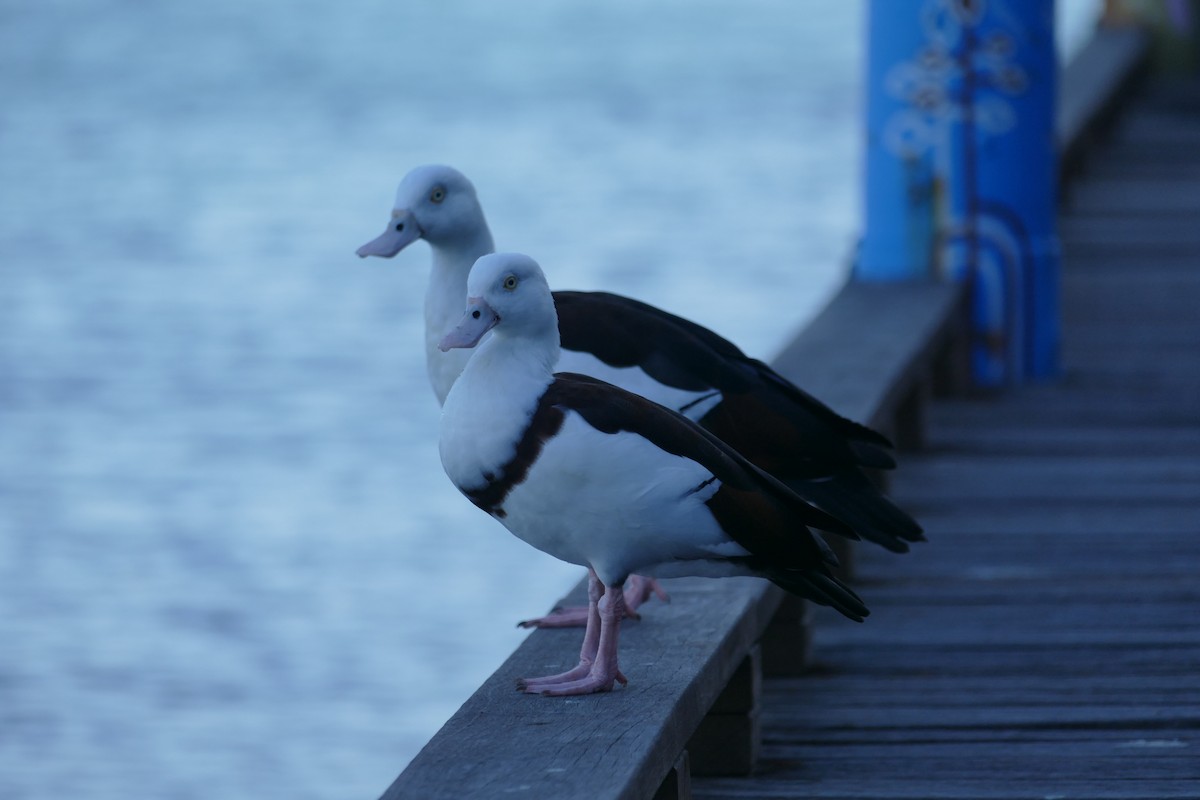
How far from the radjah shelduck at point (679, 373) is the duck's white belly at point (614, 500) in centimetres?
57

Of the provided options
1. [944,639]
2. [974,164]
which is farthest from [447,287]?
[974,164]

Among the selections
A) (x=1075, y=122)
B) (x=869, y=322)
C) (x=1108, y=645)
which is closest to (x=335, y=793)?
(x=869, y=322)

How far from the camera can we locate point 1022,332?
6.38 metres

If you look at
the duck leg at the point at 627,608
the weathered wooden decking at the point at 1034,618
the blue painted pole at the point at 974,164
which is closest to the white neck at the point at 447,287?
the duck leg at the point at 627,608

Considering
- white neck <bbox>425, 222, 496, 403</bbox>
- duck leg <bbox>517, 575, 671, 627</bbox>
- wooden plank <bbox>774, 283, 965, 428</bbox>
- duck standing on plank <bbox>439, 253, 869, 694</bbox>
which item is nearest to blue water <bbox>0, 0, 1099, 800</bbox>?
wooden plank <bbox>774, 283, 965, 428</bbox>

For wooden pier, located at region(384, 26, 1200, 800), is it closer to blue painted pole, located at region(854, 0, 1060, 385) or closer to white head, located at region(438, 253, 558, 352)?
blue painted pole, located at region(854, 0, 1060, 385)

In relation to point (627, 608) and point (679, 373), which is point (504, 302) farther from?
point (627, 608)

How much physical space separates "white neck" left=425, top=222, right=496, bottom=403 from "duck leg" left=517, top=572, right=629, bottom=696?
60cm

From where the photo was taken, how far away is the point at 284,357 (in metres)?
11.1

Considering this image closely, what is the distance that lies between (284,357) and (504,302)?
8573 mm

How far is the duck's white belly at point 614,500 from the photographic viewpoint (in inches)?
104

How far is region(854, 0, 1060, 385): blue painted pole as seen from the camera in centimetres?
611

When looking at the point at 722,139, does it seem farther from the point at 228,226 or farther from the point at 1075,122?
the point at 1075,122

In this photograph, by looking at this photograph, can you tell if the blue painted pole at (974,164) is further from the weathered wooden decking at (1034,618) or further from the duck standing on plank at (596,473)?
the duck standing on plank at (596,473)
